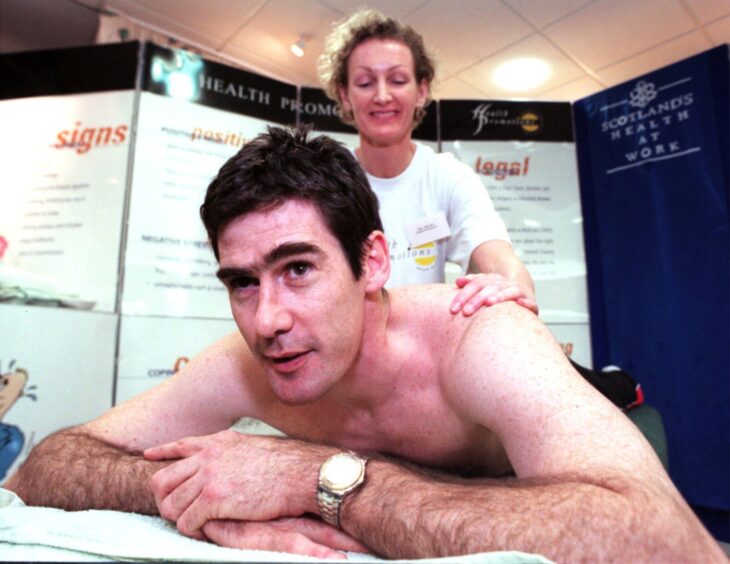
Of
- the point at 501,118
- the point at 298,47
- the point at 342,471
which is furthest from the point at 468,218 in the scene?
the point at 298,47

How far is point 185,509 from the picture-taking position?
0.73 meters

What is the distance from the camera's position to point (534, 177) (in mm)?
2979

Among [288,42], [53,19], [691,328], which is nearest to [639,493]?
[691,328]

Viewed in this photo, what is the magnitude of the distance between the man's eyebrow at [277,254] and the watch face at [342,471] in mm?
318

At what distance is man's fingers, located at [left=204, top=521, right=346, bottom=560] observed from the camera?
0.62 meters

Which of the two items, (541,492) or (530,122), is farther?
(530,122)

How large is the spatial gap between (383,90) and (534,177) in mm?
1663

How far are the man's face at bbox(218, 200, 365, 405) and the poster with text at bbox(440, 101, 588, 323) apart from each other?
2263 mm

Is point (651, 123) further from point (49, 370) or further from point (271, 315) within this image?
point (49, 370)

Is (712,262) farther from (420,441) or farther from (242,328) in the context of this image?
(242,328)

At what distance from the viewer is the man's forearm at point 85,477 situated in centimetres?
86

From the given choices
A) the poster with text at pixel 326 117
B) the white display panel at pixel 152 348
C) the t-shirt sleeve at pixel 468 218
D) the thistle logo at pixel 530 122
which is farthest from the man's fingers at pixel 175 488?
the thistle logo at pixel 530 122

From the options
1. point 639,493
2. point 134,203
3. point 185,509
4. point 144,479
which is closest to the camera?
point 639,493

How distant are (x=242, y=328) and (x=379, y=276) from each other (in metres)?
0.27
